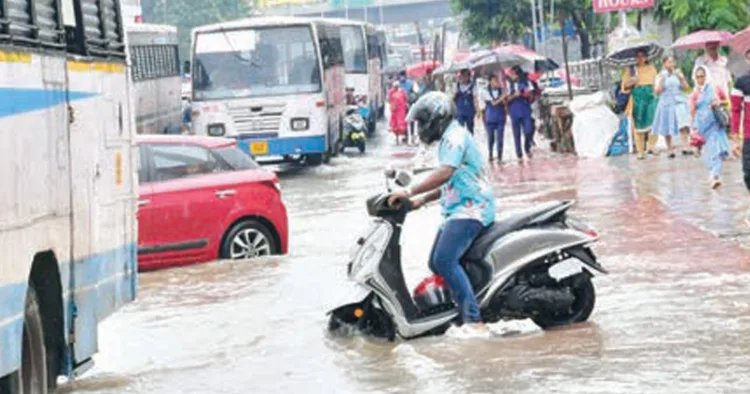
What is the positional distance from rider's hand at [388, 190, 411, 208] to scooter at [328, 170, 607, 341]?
0.10ft

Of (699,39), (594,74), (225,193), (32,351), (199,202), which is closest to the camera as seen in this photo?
(32,351)

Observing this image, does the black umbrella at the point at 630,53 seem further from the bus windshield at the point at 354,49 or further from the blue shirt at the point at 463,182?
the bus windshield at the point at 354,49

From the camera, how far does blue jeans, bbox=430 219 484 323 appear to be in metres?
11.9

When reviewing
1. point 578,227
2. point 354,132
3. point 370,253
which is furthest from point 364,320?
point 354,132

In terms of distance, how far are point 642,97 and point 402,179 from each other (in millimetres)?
17196

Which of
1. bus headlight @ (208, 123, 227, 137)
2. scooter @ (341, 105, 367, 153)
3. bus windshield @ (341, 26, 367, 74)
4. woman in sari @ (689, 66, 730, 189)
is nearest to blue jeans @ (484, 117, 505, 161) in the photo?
bus headlight @ (208, 123, 227, 137)

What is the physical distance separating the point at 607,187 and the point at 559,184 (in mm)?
1707

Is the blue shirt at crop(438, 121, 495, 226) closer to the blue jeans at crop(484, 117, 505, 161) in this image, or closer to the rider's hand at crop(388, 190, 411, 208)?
the rider's hand at crop(388, 190, 411, 208)

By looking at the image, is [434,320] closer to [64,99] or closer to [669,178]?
[64,99]

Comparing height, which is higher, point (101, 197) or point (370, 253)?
point (101, 197)

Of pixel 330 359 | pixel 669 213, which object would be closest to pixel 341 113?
pixel 669 213

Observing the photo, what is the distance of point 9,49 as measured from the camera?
8.06 meters

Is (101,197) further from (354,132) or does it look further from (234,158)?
(354,132)

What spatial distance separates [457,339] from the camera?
1192cm
